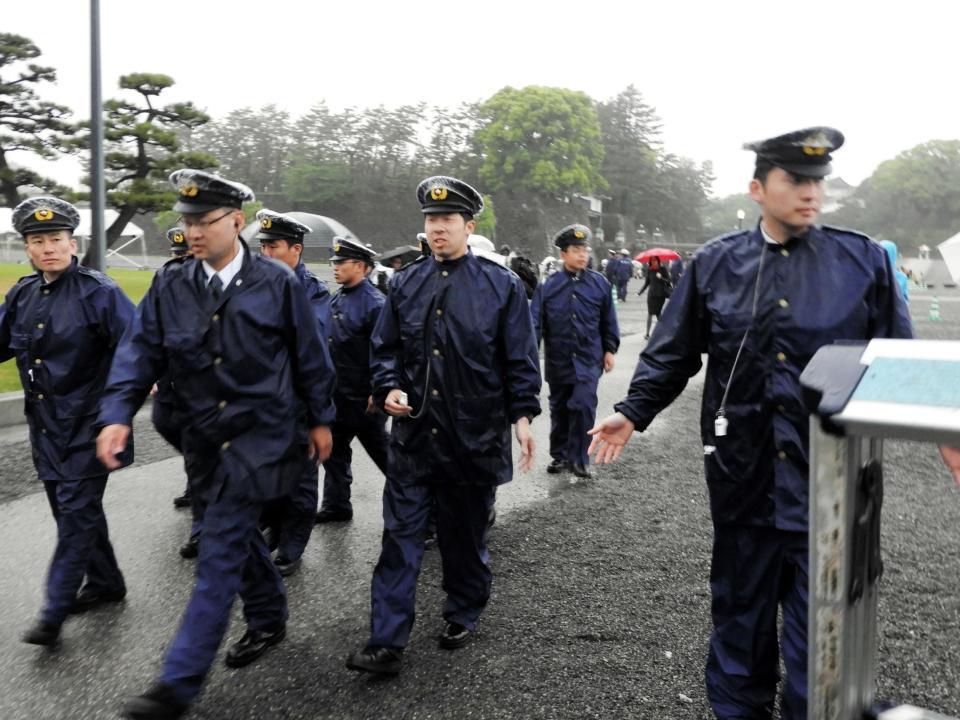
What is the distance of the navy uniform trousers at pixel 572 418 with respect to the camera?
6.80 m

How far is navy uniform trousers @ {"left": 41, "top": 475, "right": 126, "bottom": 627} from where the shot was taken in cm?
363

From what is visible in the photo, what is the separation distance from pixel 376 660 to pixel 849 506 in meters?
2.41

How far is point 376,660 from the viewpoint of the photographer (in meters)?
3.30

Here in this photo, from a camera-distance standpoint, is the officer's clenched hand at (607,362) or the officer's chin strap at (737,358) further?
the officer's clenched hand at (607,362)

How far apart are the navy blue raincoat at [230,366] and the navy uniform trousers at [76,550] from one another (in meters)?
0.85

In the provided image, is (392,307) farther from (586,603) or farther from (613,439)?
(586,603)

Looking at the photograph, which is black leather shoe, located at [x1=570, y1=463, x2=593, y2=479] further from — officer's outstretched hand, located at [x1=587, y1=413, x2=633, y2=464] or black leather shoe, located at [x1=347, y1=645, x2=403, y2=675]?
officer's outstretched hand, located at [x1=587, y1=413, x2=633, y2=464]

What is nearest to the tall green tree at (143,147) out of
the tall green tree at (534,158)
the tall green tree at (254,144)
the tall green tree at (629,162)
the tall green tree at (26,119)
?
the tall green tree at (26,119)

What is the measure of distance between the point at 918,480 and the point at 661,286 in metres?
12.0

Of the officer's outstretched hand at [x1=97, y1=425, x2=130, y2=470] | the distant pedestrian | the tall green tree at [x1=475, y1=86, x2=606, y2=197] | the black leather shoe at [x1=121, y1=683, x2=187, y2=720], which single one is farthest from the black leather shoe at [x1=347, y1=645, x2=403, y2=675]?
the tall green tree at [x1=475, y1=86, x2=606, y2=197]

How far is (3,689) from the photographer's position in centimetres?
322

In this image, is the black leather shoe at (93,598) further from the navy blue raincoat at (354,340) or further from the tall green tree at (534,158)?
the tall green tree at (534,158)

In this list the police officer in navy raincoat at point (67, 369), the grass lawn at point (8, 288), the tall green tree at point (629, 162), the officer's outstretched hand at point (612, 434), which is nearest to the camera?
the officer's outstretched hand at point (612, 434)

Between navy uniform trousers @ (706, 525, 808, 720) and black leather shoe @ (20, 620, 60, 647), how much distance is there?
2.71 meters
